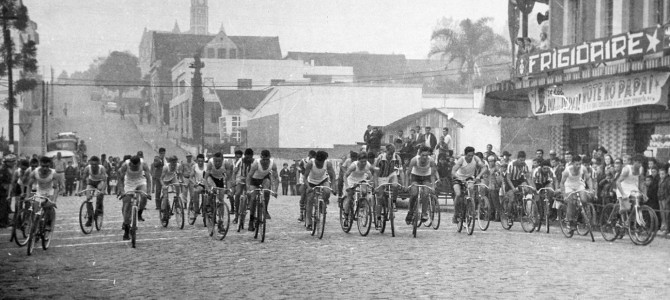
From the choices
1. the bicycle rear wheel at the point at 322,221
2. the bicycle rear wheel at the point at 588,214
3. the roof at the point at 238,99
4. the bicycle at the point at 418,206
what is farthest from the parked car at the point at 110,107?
the bicycle rear wheel at the point at 588,214

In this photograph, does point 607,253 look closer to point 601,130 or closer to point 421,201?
point 421,201

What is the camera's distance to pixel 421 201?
18078 mm

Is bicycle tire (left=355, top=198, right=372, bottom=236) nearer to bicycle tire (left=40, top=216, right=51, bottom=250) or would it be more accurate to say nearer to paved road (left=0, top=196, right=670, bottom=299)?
paved road (left=0, top=196, right=670, bottom=299)

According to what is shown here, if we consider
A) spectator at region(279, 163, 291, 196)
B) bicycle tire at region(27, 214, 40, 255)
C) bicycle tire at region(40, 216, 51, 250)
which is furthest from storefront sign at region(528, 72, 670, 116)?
spectator at region(279, 163, 291, 196)

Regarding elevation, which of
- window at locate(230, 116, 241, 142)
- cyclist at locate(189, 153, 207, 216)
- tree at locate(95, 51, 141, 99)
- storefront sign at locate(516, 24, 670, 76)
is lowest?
cyclist at locate(189, 153, 207, 216)

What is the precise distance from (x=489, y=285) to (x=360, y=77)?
3282 inches

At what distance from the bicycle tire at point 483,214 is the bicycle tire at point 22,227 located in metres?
9.13

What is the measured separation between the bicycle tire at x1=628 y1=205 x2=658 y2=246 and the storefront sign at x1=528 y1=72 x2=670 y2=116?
6.83 meters

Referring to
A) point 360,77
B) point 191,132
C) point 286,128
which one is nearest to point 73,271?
point 286,128

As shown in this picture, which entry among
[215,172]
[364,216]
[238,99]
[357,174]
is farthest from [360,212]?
[238,99]

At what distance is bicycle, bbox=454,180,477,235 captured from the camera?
712 inches

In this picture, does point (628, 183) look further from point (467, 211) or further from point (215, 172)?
point (215, 172)

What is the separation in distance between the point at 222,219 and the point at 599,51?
12.4 meters

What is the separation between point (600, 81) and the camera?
25.0 metres
